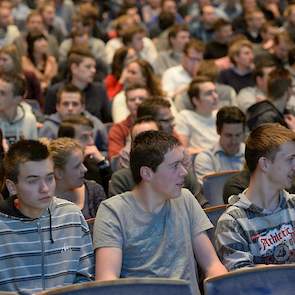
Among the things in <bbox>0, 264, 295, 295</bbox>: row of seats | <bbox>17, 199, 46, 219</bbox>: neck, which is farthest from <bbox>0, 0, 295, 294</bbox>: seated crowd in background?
<bbox>0, 264, 295, 295</bbox>: row of seats

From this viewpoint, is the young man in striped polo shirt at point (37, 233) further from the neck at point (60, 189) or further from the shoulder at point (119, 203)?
the neck at point (60, 189)

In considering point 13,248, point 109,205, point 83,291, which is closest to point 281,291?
point 83,291

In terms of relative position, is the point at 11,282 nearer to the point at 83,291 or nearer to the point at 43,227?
the point at 43,227

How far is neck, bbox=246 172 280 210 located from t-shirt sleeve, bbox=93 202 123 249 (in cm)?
54

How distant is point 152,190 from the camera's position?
125 inches

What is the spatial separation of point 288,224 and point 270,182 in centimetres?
18

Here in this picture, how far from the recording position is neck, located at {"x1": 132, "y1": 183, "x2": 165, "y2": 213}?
10.4ft

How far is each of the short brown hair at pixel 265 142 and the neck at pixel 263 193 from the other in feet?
0.21

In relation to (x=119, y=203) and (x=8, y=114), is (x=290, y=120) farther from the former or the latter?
(x=119, y=203)

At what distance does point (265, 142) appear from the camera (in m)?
3.24

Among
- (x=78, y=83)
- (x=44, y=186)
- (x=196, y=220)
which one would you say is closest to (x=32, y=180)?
Result: (x=44, y=186)

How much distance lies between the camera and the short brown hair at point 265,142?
3229mm

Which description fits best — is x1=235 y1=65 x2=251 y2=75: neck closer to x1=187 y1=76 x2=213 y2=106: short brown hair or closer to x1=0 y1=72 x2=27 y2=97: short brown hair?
x1=187 y1=76 x2=213 y2=106: short brown hair

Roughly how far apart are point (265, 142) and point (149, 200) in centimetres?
51
